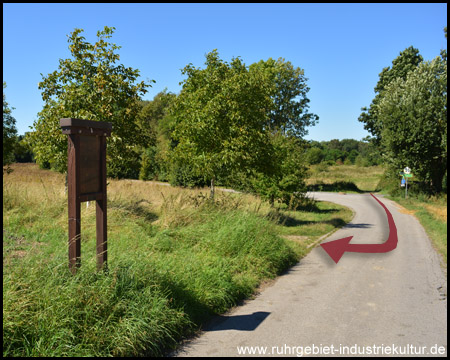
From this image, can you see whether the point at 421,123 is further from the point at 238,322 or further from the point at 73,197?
the point at 73,197

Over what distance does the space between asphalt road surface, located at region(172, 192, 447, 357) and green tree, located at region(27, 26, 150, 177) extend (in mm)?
7372

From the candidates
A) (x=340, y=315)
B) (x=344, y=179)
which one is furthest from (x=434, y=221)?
(x=344, y=179)

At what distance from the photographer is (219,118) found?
14242mm

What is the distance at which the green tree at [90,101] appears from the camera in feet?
42.8

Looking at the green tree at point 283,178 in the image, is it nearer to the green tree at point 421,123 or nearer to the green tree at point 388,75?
the green tree at point 421,123

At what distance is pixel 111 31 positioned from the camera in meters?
14.0

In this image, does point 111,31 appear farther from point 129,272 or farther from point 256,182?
point 129,272

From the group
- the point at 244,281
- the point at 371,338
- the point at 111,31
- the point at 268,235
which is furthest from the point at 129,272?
the point at 111,31

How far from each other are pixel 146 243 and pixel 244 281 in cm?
208

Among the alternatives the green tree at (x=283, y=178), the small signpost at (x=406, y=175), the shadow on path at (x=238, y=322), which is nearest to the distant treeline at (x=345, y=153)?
the small signpost at (x=406, y=175)

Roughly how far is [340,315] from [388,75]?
43302 millimetres

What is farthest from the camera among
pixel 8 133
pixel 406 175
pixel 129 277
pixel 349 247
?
pixel 406 175

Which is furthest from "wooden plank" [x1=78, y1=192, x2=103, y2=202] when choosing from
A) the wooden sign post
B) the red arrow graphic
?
the red arrow graphic

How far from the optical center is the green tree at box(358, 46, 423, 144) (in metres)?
42.1
